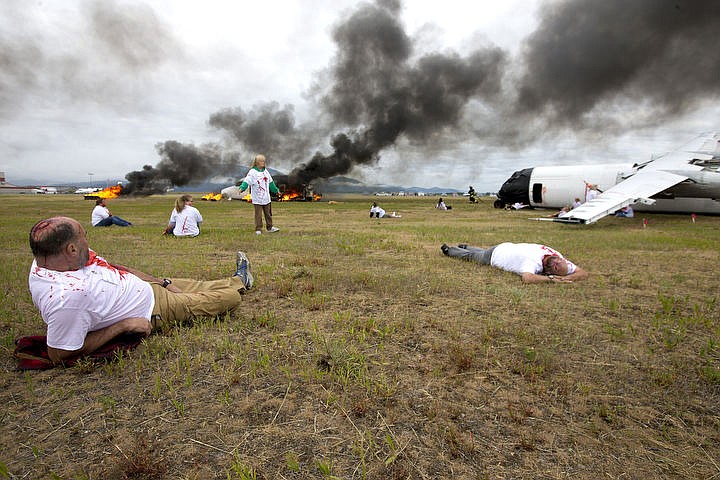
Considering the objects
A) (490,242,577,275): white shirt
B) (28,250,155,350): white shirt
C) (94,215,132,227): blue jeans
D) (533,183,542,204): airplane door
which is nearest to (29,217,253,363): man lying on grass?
(28,250,155,350): white shirt

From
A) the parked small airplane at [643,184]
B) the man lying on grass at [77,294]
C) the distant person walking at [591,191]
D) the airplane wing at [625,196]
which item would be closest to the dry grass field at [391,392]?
the man lying on grass at [77,294]

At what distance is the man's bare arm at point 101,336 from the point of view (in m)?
3.07

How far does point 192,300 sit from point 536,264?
5539 mm

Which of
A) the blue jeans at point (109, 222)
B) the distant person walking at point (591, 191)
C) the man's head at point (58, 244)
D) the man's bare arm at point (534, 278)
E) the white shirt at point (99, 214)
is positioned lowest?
the man's bare arm at point (534, 278)

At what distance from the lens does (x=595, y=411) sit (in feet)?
8.43

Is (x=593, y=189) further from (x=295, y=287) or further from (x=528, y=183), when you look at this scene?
(x=295, y=287)

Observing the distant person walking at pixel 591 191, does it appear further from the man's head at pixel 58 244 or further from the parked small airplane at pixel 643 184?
the man's head at pixel 58 244

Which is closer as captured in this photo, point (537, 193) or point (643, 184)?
point (643, 184)

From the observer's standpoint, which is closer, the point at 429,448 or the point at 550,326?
the point at 429,448

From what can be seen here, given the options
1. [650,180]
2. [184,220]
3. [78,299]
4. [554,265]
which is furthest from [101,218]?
[650,180]

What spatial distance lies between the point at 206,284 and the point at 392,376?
Answer: 2.97 m

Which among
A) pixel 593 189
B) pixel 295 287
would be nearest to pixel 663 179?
pixel 593 189

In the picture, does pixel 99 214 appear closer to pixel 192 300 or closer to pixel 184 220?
pixel 184 220

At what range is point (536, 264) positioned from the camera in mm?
6305
